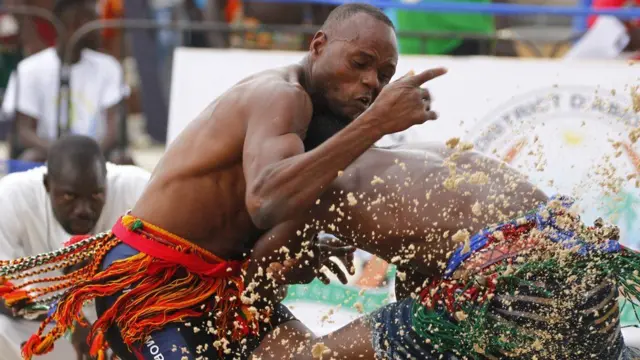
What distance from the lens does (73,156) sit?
17.0ft

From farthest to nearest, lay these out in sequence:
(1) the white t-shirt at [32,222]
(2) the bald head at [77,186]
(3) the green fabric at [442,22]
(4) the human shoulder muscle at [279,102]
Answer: (3) the green fabric at [442,22]
(1) the white t-shirt at [32,222]
(2) the bald head at [77,186]
(4) the human shoulder muscle at [279,102]

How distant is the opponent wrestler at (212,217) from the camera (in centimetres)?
366

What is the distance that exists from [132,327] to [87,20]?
474 cm

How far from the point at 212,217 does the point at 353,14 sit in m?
0.83

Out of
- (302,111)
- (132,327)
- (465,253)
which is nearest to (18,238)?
(132,327)

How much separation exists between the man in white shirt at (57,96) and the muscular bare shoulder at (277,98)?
3915 mm

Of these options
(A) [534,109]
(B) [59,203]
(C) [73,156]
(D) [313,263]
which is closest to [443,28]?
(A) [534,109]

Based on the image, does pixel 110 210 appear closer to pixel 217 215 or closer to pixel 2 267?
pixel 2 267

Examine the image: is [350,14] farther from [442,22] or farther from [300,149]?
[442,22]

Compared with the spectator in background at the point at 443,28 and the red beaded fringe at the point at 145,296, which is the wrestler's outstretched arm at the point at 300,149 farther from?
the spectator in background at the point at 443,28

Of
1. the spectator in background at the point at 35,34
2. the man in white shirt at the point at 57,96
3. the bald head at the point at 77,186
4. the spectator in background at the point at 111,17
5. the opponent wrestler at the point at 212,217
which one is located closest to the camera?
the opponent wrestler at the point at 212,217

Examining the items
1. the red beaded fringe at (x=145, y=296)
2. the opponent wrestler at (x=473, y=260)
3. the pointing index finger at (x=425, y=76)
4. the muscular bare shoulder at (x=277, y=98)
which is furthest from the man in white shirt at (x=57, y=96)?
the pointing index finger at (x=425, y=76)

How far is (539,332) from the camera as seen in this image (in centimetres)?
337

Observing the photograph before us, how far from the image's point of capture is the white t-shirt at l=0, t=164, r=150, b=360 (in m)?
5.35
